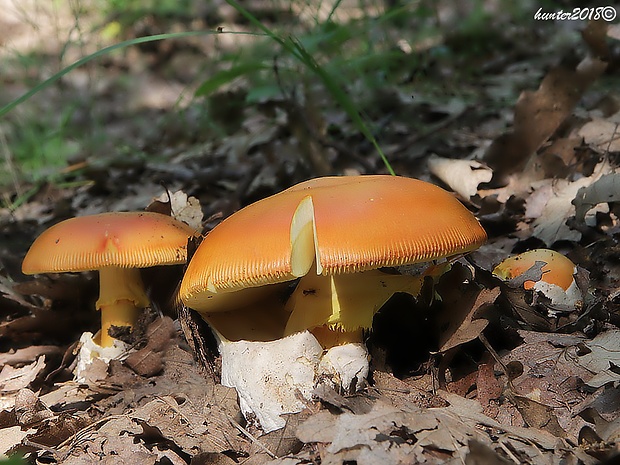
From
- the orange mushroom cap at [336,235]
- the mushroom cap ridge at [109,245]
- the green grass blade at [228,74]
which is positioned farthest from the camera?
the green grass blade at [228,74]

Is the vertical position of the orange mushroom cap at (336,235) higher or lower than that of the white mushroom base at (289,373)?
higher

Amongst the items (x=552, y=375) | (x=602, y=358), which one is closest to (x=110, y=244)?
(x=552, y=375)

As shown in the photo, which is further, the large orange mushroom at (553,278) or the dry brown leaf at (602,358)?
the large orange mushroom at (553,278)

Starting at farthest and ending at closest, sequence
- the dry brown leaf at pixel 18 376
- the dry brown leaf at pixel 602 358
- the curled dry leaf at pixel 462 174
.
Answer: the curled dry leaf at pixel 462 174, the dry brown leaf at pixel 18 376, the dry brown leaf at pixel 602 358

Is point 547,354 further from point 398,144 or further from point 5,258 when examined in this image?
point 5,258

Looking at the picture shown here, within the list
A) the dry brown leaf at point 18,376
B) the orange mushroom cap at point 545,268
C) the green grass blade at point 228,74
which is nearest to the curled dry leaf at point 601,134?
the orange mushroom cap at point 545,268

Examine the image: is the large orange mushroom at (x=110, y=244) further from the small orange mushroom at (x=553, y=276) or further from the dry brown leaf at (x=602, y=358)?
the dry brown leaf at (x=602, y=358)

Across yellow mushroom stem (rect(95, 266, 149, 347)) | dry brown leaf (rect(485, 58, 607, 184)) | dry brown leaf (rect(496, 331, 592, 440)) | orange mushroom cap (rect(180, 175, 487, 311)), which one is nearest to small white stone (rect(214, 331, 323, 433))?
orange mushroom cap (rect(180, 175, 487, 311))

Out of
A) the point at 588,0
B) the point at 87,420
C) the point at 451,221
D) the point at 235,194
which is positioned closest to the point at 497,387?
the point at 451,221
